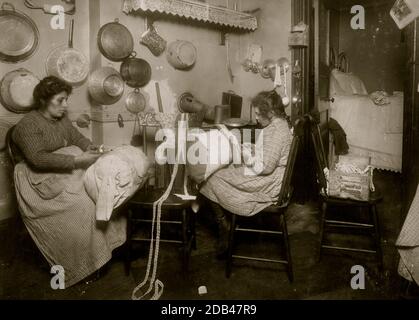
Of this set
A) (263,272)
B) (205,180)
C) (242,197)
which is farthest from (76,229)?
(263,272)

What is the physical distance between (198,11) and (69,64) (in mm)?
1495

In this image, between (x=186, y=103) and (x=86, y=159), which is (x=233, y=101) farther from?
(x=86, y=159)

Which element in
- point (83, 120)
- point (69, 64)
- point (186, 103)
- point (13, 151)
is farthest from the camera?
point (186, 103)

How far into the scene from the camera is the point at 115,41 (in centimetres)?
370

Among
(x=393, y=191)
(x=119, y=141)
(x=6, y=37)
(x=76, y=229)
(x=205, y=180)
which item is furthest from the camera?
(x=393, y=191)

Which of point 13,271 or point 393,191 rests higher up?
point 393,191

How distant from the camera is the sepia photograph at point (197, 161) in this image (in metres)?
2.49

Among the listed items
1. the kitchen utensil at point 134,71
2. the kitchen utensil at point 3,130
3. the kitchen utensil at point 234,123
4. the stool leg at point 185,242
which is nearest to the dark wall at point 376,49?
the kitchen utensil at point 234,123

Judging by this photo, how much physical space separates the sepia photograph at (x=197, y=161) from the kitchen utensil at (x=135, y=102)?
0.06ft

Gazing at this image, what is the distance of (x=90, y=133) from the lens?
4.02 metres

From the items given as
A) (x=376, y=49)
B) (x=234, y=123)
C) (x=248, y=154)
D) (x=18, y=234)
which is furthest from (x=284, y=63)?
(x=18, y=234)

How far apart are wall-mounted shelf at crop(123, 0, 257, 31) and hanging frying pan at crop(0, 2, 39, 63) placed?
0.92 m
